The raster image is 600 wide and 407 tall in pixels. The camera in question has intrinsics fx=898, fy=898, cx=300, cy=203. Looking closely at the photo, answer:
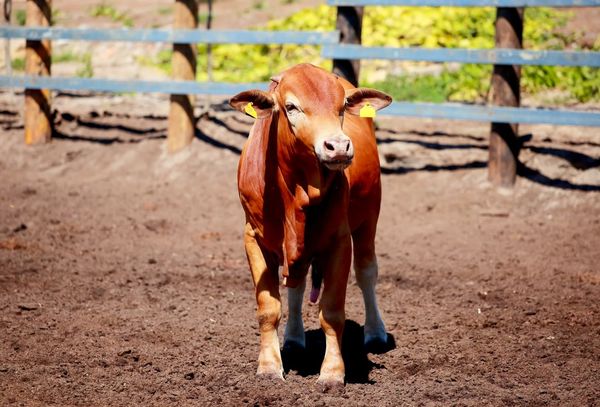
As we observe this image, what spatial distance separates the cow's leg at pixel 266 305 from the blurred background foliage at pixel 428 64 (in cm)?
669

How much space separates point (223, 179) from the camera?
993 cm

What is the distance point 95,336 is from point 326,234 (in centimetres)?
168

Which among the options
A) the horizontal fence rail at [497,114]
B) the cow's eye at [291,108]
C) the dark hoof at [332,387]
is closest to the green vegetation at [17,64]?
the horizontal fence rail at [497,114]

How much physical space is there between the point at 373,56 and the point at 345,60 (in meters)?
0.45

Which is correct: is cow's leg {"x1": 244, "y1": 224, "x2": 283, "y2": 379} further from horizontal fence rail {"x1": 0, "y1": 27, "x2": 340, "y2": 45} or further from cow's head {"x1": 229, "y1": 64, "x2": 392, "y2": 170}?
horizontal fence rail {"x1": 0, "y1": 27, "x2": 340, "y2": 45}

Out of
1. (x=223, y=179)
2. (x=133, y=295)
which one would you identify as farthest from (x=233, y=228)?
(x=133, y=295)

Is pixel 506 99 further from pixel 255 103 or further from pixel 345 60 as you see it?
pixel 255 103

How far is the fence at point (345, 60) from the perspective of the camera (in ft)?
28.6

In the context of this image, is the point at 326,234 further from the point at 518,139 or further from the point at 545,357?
the point at 518,139

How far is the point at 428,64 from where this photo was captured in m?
13.1

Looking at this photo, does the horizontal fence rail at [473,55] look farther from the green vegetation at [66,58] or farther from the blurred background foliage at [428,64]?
the green vegetation at [66,58]

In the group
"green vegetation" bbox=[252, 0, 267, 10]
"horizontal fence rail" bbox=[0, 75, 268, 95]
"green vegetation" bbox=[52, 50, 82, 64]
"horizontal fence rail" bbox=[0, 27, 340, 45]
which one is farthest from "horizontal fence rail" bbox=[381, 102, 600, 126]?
"green vegetation" bbox=[252, 0, 267, 10]

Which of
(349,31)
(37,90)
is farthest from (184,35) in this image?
(37,90)

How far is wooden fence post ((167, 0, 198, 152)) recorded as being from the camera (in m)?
10.5
